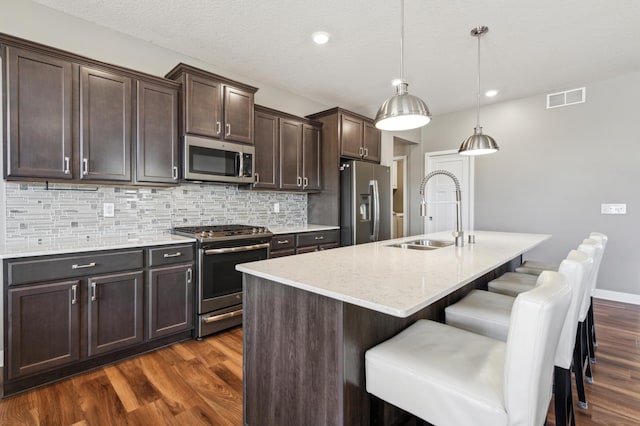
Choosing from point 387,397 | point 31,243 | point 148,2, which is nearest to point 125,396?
point 31,243

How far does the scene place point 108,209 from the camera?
105 inches

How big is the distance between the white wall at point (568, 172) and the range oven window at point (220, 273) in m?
3.92

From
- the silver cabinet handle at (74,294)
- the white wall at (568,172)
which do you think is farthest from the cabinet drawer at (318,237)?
the white wall at (568,172)

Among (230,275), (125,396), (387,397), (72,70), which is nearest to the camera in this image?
(387,397)

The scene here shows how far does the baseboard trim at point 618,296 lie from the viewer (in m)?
3.71

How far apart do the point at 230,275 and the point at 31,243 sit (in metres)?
1.47

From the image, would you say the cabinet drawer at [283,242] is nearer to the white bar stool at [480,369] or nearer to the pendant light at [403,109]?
the pendant light at [403,109]

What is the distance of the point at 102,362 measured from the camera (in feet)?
7.41

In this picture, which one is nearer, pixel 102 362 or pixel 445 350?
pixel 445 350

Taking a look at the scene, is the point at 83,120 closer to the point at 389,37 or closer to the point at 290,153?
the point at 290,153

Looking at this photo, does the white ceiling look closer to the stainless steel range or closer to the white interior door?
the white interior door

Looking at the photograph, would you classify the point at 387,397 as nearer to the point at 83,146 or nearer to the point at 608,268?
the point at 83,146

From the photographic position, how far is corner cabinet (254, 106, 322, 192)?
3.55m

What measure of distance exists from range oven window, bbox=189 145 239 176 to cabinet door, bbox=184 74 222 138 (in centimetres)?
16
